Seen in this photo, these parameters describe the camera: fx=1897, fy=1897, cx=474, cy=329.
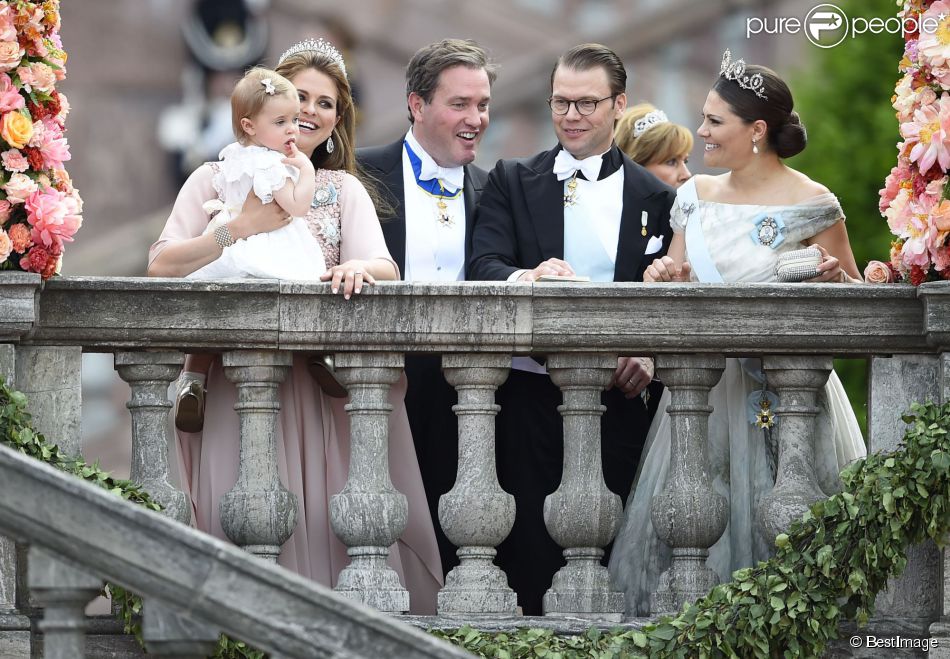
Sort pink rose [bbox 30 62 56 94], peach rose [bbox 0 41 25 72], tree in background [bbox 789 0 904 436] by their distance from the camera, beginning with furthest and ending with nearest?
tree in background [bbox 789 0 904 436] → pink rose [bbox 30 62 56 94] → peach rose [bbox 0 41 25 72]

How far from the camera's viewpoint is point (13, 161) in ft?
17.5

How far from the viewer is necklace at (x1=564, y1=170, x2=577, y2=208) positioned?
21.2 feet

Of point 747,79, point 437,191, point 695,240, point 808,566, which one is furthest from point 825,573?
point 437,191

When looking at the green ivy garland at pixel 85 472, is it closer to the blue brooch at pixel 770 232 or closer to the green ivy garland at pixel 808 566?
the green ivy garland at pixel 808 566

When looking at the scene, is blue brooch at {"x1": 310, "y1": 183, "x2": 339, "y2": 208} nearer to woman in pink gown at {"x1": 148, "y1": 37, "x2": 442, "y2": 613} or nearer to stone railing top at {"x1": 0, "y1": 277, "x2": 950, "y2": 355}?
woman in pink gown at {"x1": 148, "y1": 37, "x2": 442, "y2": 613}

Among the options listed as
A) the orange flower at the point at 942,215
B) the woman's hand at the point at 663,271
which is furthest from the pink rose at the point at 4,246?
the orange flower at the point at 942,215

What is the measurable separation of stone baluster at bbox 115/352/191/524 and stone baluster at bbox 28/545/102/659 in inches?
47.8

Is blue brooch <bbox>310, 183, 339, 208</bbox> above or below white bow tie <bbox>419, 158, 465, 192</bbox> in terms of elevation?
below

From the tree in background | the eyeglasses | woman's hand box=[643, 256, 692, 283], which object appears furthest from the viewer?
the tree in background

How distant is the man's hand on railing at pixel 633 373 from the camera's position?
5965 millimetres

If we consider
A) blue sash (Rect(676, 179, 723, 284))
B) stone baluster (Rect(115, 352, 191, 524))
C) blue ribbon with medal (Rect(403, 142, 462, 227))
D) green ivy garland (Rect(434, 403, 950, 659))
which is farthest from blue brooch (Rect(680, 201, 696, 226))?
stone baluster (Rect(115, 352, 191, 524))

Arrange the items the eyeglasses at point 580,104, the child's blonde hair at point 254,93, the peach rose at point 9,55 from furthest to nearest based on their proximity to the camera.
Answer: the eyeglasses at point 580,104
the child's blonde hair at point 254,93
the peach rose at point 9,55

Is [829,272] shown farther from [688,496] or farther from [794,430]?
[688,496]

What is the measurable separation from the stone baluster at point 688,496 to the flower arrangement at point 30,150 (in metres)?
1.80
